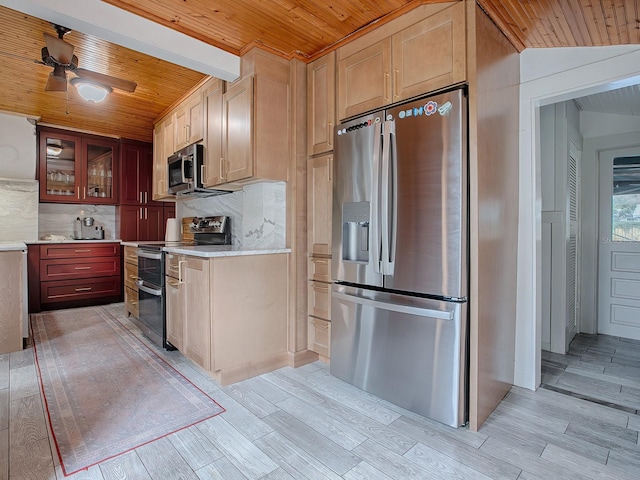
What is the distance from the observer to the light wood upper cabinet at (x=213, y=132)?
3.08 m

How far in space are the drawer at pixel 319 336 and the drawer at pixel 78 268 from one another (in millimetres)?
3716

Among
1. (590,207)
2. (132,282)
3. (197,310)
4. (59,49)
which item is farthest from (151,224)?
(590,207)

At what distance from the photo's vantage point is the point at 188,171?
351cm

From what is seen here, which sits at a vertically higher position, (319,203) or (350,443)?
(319,203)

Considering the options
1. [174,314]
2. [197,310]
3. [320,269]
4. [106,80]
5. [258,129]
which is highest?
[106,80]

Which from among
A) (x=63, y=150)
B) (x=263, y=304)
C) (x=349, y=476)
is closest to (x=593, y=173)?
(x=263, y=304)

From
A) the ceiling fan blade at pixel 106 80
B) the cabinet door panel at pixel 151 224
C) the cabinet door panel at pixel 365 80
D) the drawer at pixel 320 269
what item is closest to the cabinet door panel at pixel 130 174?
the cabinet door panel at pixel 151 224

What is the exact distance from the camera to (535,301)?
2385 millimetres

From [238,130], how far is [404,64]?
4.57ft

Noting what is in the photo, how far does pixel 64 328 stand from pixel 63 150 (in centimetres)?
262

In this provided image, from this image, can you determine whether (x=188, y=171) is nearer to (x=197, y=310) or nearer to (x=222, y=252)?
(x=222, y=252)

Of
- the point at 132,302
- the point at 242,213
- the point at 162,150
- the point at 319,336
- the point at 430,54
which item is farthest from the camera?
the point at 162,150

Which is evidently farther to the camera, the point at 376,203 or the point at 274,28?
the point at 274,28

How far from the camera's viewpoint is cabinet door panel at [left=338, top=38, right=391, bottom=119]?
87.4 inches
